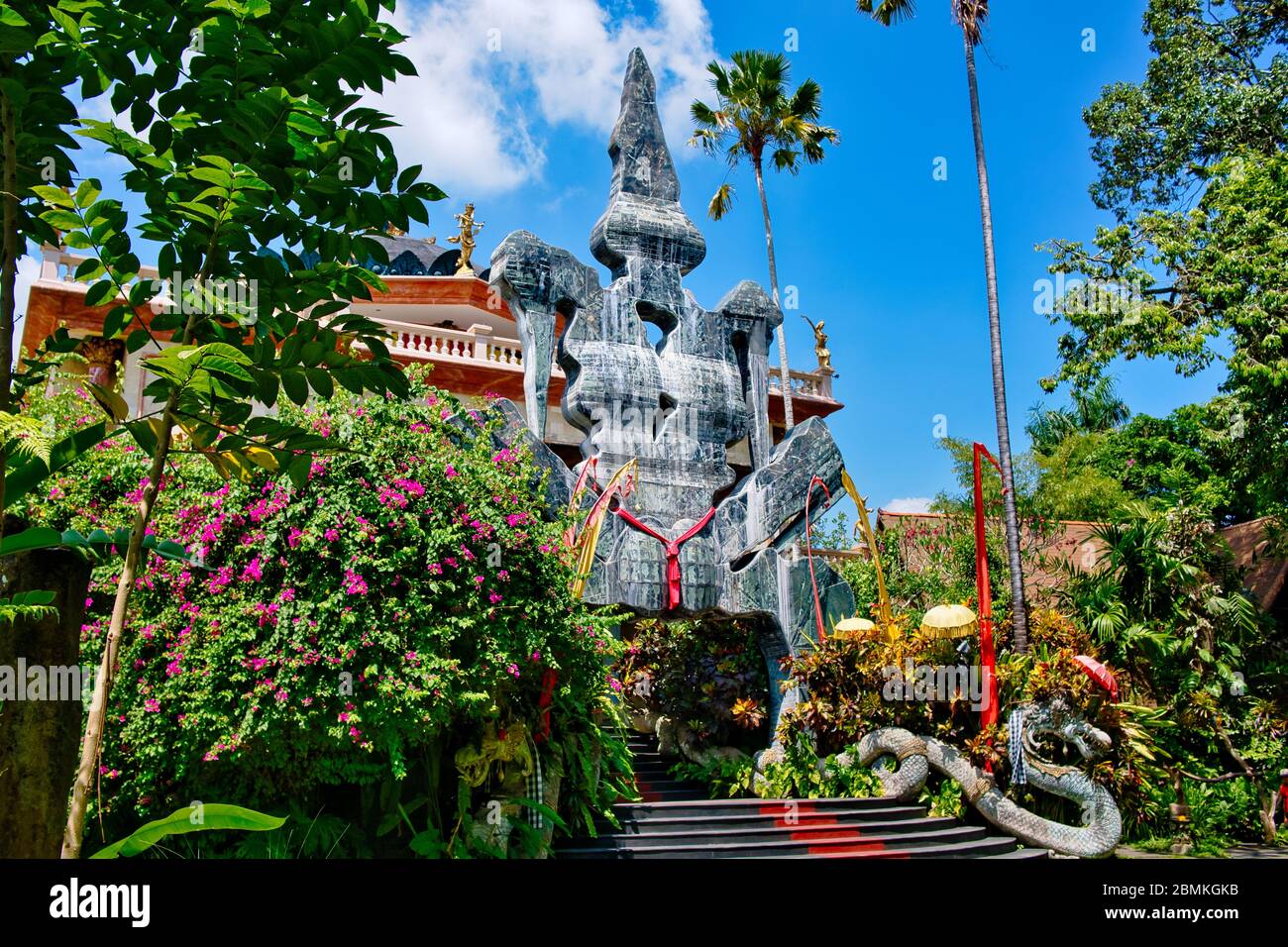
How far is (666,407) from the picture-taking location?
11109mm

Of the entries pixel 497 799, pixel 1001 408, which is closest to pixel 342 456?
pixel 497 799

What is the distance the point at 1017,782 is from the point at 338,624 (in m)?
7.07

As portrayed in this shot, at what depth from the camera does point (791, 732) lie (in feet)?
35.7

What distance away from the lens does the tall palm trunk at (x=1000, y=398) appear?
13.2 m

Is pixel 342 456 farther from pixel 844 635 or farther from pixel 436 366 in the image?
pixel 436 366

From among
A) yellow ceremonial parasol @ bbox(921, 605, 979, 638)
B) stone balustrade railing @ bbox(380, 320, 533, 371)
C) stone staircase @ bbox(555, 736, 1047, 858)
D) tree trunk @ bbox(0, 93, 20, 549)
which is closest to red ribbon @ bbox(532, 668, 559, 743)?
stone staircase @ bbox(555, 736, 1047, 858)

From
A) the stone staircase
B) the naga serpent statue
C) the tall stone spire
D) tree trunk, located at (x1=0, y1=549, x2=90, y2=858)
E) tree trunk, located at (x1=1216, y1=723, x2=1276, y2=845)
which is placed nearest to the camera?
tree trunk, located at (x1=0, y1=549, x2=90, y2=858)

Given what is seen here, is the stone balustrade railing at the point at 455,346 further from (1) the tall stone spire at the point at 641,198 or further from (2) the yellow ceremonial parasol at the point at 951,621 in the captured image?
(2) the yellow ceremonial parasol at the point at 951,621

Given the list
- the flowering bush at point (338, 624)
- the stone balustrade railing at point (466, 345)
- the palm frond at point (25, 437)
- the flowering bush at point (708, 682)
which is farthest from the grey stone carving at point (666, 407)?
the stone balustrade railing at point (466, 345)

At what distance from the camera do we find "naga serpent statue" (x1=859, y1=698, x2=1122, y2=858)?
1083 centimetres

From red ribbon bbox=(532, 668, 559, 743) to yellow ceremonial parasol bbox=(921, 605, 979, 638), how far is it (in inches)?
162

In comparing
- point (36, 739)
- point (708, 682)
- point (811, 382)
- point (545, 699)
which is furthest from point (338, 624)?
point (811, 382)

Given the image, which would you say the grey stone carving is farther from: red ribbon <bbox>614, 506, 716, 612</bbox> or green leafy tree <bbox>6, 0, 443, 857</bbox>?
green leafy tree <bbox>6, 0, 443, 857</bbox>

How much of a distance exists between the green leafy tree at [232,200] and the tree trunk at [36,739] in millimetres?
87
